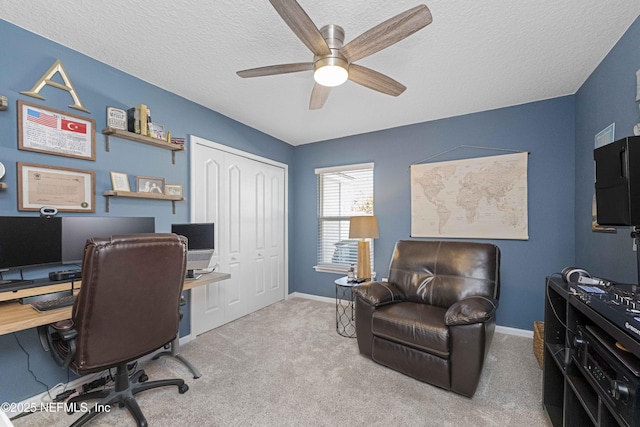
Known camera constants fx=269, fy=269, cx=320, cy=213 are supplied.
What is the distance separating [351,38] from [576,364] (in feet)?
7.55

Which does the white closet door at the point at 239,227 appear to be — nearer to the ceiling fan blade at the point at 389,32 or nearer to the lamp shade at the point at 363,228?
the lamp shade at the point at 363,228

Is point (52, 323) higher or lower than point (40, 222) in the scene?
lower

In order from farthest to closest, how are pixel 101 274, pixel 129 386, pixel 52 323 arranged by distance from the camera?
pixel 129 386 → pixel 52 323 → pixel 101 274

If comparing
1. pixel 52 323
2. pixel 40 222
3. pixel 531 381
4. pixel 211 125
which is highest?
pixel 211 125

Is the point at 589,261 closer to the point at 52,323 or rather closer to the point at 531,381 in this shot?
the point at 531,381

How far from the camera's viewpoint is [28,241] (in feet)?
5.63

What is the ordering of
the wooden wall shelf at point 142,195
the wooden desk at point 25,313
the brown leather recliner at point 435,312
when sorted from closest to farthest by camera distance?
the wooden desk at point 25,313, the brown leather recliner at point 435,312, the wooden wall shelf at point 142,195

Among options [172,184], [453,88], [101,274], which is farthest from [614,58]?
[172,184]

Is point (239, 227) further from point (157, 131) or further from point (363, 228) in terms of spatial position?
point (363, 228)

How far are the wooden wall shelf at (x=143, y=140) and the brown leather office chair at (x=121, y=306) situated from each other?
4.09 feet

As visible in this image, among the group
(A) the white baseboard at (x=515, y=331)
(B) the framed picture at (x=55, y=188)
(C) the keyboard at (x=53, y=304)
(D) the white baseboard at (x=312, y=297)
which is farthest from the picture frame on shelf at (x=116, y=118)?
(A) the white baseboard at (x=515, y=331)

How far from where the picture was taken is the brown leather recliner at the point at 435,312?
1.84m

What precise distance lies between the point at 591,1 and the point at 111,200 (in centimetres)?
355

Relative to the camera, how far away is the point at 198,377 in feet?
6.97
